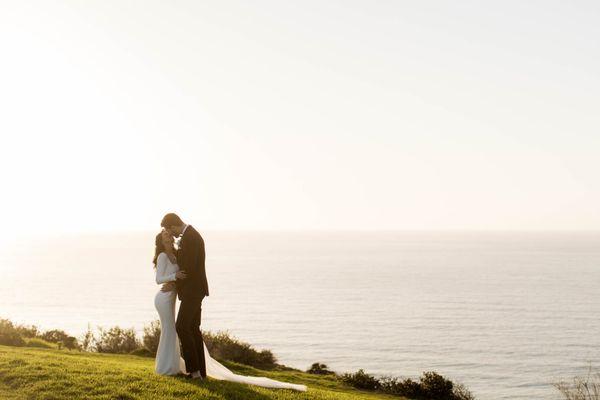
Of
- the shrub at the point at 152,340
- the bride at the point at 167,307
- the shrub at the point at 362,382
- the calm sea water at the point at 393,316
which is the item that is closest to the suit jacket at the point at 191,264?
the bride at the point at 167,307

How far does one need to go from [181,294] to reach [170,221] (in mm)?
1652

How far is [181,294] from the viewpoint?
15.4 metres

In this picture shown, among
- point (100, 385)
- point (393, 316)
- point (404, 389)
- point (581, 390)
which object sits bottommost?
point (100, 385)

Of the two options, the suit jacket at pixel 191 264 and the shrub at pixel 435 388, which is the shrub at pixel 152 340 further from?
the suit jacket at pixel 191 264

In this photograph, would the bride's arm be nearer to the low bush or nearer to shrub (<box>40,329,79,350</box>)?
the low bush

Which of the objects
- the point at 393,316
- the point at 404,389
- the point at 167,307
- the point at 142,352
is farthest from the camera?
the point at 393,316

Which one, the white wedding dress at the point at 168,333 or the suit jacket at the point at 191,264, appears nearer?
the suit jacket at the point at 191,264

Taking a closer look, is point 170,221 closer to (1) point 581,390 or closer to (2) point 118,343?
(1) point 581,390

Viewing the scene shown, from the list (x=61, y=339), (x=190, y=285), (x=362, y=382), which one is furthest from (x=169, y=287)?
(x=61, y=339)

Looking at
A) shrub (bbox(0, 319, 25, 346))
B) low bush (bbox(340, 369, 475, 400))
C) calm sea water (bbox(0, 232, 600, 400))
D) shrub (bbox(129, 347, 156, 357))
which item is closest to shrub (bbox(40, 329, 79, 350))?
shrub (bbox(0, 319, 25, 346))

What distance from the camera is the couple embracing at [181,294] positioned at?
49.9 ft

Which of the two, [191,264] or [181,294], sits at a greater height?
[191,264]

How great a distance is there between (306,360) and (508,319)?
42059 mm

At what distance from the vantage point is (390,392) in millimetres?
25578
